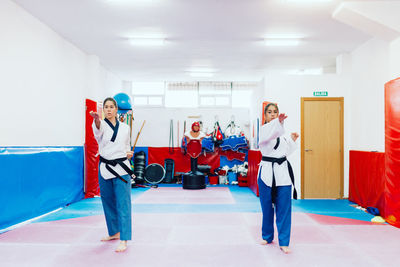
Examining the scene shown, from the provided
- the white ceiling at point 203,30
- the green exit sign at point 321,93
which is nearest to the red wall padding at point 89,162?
the white ceiling at point 203,30

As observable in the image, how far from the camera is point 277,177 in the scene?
3.18 m

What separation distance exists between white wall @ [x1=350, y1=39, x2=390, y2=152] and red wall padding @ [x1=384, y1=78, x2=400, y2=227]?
28.0 inches

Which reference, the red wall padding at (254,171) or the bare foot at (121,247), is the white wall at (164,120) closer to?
the red wall padding at (254,171)

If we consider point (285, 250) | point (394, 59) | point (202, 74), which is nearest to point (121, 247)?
point (285, 250)

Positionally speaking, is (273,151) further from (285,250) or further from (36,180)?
(36,180)

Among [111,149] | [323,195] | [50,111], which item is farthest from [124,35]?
[323,195]

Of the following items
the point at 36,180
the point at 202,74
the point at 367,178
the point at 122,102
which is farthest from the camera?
the point at 202,74

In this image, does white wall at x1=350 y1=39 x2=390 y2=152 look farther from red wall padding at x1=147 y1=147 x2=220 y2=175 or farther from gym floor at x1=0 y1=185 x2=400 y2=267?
red wall padding at x1=147 y1=147 x2=220 y2=175

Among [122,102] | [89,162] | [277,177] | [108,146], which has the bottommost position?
[89,162]

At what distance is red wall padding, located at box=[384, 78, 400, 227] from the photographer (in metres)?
4.29

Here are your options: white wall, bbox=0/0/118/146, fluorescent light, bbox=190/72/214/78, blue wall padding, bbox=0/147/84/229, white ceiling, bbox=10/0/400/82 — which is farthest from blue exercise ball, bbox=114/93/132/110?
fluorescent light, bbox=190/72/214/78

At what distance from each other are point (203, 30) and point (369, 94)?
3253 millimetres

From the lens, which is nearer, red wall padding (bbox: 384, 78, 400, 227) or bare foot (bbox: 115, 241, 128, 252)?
bare foot (bbox: 115, 241, 128, 252)

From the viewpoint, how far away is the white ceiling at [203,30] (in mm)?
4445
